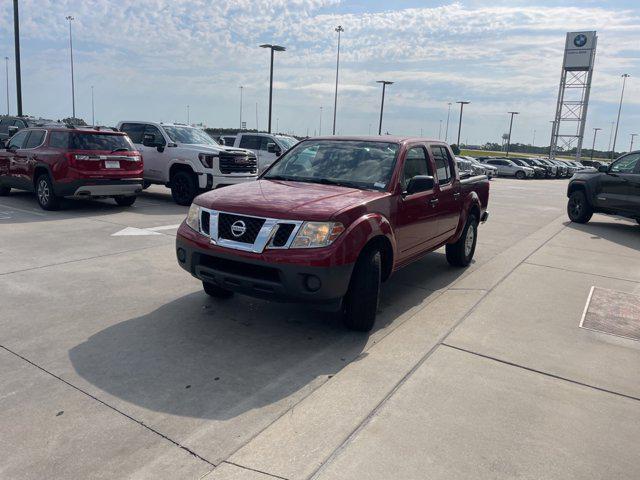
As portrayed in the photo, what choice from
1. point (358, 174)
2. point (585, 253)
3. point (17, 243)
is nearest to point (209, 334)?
point (358, 174)

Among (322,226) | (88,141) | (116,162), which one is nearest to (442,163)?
(322,226)

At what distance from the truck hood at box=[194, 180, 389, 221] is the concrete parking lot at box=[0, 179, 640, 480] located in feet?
3.57

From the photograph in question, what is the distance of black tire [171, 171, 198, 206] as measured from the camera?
12492 mm

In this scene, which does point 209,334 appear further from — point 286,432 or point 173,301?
point 286,432

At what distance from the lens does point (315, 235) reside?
405 cm

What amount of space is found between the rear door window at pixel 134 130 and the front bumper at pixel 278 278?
33.8 feet

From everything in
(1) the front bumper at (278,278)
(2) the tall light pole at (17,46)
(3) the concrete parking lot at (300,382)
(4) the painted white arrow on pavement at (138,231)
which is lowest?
(4) the painted white arrow on pavement at (138,231)

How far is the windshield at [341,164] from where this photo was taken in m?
5.14

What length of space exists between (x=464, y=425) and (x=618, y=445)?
2.86 ft

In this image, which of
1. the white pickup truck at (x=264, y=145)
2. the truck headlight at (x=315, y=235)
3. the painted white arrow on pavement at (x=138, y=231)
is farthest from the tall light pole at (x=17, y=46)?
the truck headlight at (x=315, y=235)

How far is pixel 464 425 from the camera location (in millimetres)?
3146

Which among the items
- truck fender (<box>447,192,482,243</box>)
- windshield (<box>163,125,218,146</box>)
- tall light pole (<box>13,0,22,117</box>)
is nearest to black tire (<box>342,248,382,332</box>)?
truck fender (<box>447,192,482,243</box>)

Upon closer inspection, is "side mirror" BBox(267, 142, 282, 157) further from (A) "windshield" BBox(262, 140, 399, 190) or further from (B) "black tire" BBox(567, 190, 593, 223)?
(A) "windshield" BBox(262, 140, 399, 190)

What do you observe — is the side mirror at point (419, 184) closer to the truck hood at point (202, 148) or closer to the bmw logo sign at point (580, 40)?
the truck hood at point (202, 148)
